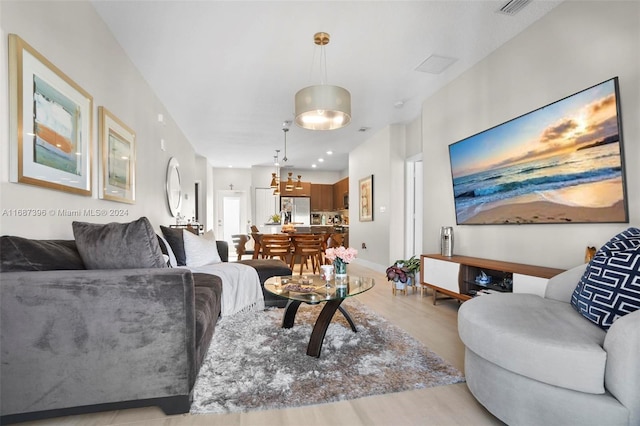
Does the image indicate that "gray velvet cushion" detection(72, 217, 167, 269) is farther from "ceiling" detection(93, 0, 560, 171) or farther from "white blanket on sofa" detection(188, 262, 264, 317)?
"ceiling" detection(93, 0, 560, 171)

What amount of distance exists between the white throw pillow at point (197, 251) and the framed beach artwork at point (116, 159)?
718mm

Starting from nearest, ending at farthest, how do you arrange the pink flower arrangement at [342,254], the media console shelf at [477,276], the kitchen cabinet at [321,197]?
the media console shelf at [477,276] < the pink flower arrangement at [342,254] < the kitchen cabinet at [321,197]

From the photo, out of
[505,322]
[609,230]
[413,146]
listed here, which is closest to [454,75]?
[413,146]

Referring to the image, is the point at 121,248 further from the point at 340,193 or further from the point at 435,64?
the point at 340,193

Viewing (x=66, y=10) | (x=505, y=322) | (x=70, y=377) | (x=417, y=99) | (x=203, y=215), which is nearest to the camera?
(x=70, y=377)

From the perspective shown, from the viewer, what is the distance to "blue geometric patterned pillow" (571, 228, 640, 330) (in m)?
1.41

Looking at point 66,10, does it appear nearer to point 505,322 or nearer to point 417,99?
point 505,322

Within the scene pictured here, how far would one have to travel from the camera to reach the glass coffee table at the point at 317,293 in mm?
2229

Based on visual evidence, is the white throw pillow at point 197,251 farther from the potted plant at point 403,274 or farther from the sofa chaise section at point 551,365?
the sofa chaise section at point 551,365

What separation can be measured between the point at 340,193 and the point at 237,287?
22.2ft

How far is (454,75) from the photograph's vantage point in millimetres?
3723

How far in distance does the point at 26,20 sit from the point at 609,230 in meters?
3.94

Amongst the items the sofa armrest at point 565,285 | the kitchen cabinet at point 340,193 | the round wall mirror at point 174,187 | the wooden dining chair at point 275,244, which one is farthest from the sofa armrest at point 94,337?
the kitchen cabinet at point 340,193

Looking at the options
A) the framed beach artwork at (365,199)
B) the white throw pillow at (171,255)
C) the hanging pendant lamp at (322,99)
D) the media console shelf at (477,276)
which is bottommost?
the media console shelf at (477,276)
